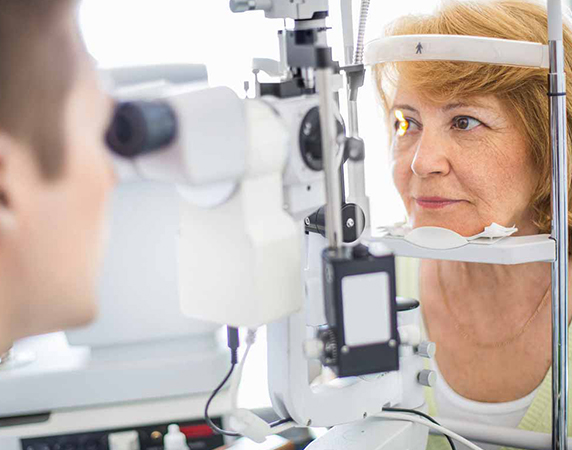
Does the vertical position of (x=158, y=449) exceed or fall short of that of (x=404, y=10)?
it falls short

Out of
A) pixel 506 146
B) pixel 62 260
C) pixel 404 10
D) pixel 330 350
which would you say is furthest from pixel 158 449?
pixel 404 10

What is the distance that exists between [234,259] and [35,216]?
267 mm

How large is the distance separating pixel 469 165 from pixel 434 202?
112 mm

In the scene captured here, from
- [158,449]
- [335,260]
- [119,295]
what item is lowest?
[158,449]

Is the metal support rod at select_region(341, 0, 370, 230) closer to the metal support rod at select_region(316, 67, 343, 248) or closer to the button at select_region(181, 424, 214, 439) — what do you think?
the metal support rod at select_region(316, 67, 343, 248)

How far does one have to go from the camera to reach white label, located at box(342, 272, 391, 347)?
725mm

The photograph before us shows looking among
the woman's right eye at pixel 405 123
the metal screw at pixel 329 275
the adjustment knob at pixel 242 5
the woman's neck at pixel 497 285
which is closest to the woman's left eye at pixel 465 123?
the woman's right eye at pixel 405 123

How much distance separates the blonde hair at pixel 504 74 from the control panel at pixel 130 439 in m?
0.82

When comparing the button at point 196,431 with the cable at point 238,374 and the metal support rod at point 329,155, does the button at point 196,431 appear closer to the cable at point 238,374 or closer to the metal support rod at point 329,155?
the cable at point 238,374

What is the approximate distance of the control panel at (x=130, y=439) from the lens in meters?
1.21

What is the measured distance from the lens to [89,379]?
125cm

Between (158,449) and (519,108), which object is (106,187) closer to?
(158,449)

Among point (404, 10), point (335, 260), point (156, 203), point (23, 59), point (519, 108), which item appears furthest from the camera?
point (404, 10)

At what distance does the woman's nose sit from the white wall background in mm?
216
